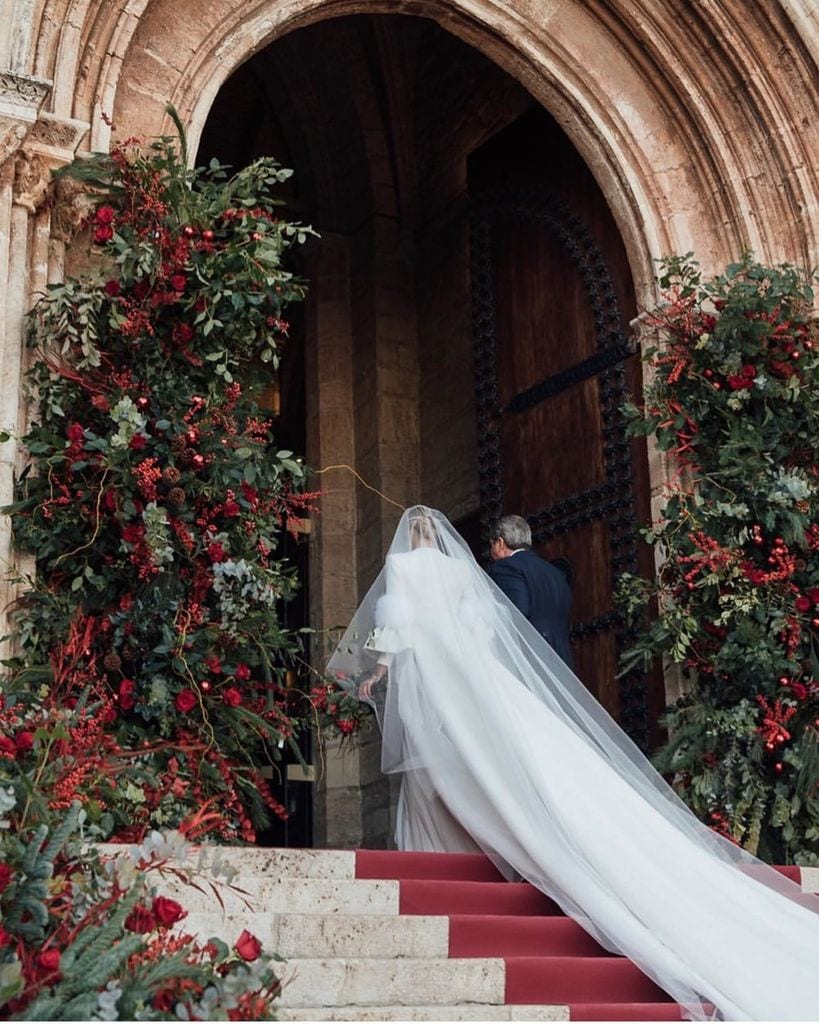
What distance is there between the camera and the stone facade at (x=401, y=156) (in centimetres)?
592

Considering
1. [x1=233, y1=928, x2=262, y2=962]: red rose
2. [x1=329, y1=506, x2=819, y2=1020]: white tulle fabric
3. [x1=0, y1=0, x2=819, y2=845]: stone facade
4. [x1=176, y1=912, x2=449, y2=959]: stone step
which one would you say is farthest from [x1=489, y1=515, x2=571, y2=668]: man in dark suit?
[x1=233, y1=928, x2=262, y2=962]: red rose

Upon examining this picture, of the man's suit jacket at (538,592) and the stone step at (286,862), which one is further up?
the man's suit jacket at (538,592)

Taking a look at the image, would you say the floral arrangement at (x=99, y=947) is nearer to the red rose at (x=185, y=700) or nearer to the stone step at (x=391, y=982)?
the stone step at (x=391, y=982)

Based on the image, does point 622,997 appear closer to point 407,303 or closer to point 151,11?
point 151,11

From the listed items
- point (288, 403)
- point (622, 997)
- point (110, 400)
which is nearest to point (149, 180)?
point (110, 400)

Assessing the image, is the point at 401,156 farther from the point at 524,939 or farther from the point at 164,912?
the point at 164,912

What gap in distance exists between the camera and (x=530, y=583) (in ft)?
A: 21.6

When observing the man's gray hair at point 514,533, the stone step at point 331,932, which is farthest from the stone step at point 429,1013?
the man's gray hair at point 514,533

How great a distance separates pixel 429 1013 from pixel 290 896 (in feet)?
2.06

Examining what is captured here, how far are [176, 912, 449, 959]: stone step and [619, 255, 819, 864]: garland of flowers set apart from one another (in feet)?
6.94

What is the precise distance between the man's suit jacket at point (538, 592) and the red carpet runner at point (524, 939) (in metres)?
1.37

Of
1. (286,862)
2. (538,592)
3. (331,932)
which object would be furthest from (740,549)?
(331,932)

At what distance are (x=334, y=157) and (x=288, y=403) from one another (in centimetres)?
190

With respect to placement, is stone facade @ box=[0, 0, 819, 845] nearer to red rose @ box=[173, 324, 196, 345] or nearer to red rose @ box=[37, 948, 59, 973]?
red rose @ box=[173, 324, 196, 345]
